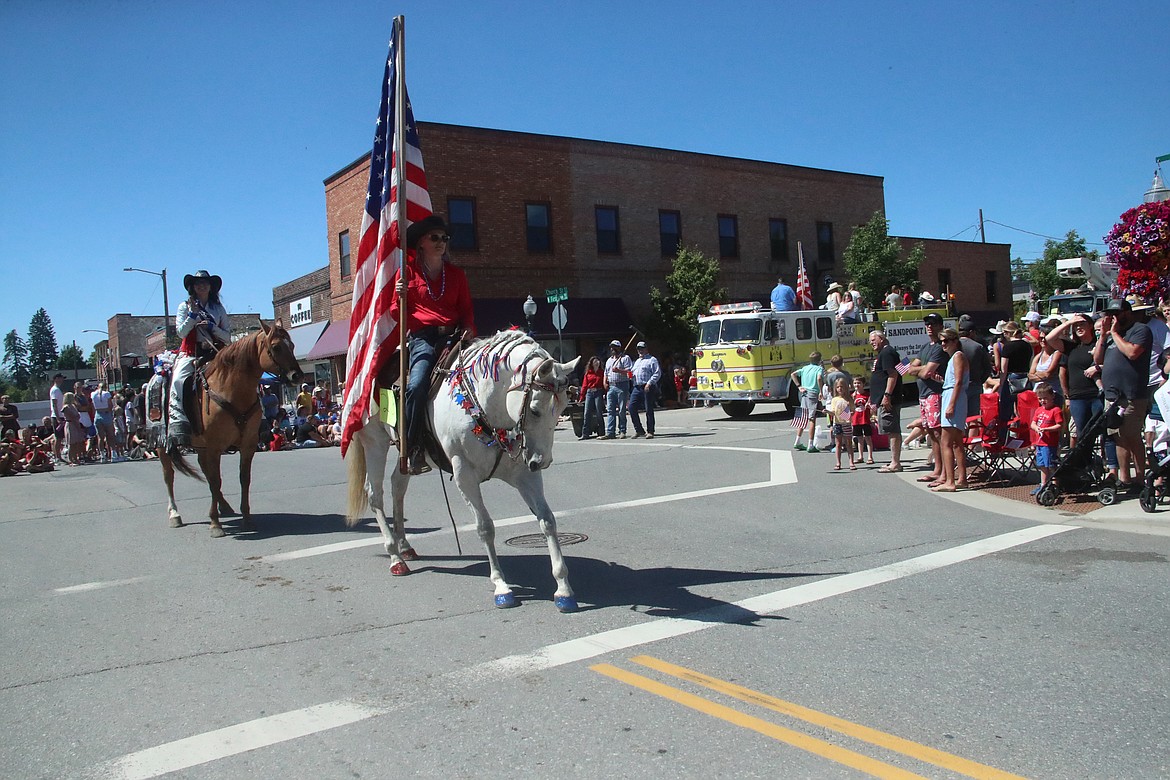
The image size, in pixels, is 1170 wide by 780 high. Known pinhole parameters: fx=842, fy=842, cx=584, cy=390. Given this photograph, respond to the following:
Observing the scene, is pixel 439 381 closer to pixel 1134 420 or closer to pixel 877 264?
pixel 1134 420

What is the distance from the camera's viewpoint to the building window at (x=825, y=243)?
37.1 m

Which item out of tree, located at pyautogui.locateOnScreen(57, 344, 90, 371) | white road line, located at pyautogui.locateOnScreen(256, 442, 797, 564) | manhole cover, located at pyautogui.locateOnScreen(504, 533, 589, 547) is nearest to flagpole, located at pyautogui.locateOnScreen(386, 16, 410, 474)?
manhole cover, located at pyautogui.locateOnScreen(504, 533, 589, 547)

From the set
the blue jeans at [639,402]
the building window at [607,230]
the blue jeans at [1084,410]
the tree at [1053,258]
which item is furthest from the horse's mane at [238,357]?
the tree at [1053,258]

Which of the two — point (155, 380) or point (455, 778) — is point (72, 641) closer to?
point (455, 778)

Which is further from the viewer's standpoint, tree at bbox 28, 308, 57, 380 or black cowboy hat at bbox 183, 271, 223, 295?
tree at bbox 28, 308, 57, 380

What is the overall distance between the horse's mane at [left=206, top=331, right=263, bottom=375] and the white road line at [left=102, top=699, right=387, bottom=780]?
569 centimetres

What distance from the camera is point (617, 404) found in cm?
1905

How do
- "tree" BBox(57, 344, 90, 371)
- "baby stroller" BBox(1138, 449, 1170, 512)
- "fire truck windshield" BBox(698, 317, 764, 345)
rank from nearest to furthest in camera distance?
"baby stroller" BBox(1138, 449, 1170, 512), "fire truck windshield" BBox(698, 317, 764, 345), "tree" BBox(57, 344, 90, 371)

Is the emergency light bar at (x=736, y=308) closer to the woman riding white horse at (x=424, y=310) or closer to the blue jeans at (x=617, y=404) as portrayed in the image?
the blue jeans at (x=617, y=404)

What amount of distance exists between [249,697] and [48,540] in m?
6.21

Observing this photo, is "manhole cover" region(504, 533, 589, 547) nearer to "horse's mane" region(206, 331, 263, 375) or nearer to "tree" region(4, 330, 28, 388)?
"horse's mane" region(206, 331, 263, 375)

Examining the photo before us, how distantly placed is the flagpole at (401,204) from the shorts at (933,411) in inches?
262

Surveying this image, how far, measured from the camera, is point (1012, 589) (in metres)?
5.81

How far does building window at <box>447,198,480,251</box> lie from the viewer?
92.8 ft
